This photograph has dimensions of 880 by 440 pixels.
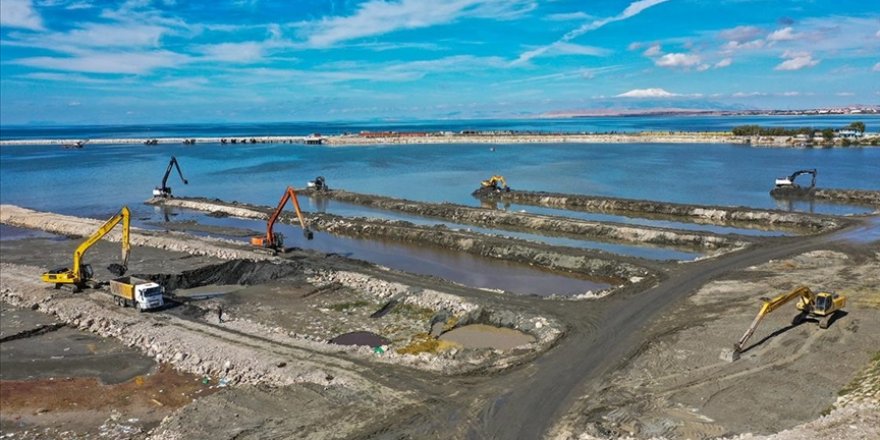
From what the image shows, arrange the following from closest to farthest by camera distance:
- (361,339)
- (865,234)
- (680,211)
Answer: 1. (361,339)
2. (865,234)
3. (680,211)

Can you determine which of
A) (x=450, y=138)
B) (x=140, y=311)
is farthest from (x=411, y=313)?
(x=450, y=138)

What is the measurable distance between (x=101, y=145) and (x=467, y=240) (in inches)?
6114

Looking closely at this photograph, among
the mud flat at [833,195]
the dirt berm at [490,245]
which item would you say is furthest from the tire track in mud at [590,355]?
the mud flat at [833,195]

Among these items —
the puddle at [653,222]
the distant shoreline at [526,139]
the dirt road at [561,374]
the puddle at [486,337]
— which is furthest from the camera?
the distant shoreline at [526,139]

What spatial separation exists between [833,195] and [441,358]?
1927 inches

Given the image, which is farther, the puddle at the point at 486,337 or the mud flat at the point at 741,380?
the puddle at the point at 486,337

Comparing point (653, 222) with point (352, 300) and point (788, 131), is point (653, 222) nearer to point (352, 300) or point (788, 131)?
point (352, 300)

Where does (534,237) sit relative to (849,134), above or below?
below

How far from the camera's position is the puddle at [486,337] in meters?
21.7

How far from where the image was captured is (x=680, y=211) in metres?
47.7

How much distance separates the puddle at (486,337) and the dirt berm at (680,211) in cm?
2826

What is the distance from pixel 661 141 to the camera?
124562 millimetres

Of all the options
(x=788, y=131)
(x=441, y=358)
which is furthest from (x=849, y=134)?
(x=441, y=358)

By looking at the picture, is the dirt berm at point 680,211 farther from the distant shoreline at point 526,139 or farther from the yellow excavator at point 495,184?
the distant shoreline at point 526,139
